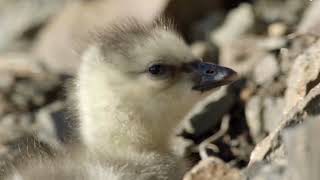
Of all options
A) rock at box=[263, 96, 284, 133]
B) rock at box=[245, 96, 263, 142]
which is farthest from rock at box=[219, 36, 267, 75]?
rock at box=[263, 96, 284, 133]

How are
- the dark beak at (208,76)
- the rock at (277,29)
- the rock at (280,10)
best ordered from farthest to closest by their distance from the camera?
the rock at (280,10) < the rock at (277,29) < the dark beak at (208,76)

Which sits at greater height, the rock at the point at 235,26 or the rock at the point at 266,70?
the rock at the point at 235,26

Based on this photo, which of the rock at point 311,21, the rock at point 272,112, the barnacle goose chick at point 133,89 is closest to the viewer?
the barnacle goose chick at point 133,89

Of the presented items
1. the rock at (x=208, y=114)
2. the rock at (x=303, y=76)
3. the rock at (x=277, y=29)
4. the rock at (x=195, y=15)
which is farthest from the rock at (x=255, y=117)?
the rock at (x=195, y=15)

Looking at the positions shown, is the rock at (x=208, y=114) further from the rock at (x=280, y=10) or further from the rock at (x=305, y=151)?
the rock at (x=305, y=151)

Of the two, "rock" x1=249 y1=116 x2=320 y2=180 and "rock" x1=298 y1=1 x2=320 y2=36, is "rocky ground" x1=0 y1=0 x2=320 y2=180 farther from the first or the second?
"rock" x1=249 y1=116 x2=320 y2=180
